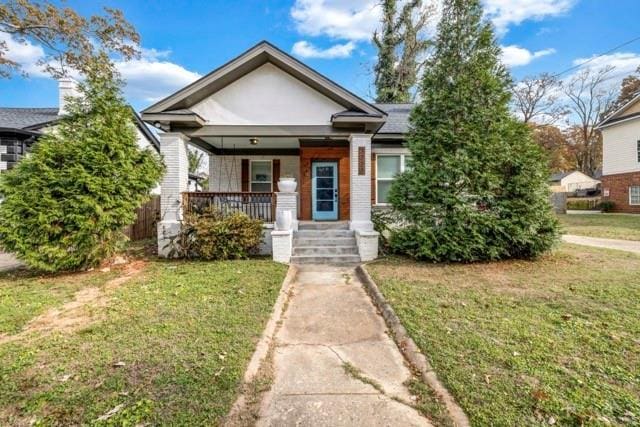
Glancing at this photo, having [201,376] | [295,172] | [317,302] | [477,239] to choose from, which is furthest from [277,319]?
[295,172]

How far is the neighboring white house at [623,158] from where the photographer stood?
20625 millimetres

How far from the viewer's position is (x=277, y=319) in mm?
4691

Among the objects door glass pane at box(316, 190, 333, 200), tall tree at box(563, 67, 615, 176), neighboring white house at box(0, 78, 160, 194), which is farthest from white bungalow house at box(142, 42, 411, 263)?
tall tree at box(563, 67, 615, 176)

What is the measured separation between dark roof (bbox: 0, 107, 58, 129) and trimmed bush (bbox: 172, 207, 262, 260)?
1116cm

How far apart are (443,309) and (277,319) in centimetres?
246

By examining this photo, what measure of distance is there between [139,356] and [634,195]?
2877 cm

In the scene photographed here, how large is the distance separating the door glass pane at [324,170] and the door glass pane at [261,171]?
Answer: 2.22 m

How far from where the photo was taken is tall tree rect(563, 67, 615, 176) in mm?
40500

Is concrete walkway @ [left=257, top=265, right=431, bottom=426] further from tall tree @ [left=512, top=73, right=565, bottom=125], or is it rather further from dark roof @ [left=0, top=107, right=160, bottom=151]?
tall tree @ [left=512, top=73, right=565, bottom=125]

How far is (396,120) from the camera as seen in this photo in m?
12.7

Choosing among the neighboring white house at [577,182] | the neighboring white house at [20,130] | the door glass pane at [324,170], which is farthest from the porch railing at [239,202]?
the neighboring white house at [577,182]

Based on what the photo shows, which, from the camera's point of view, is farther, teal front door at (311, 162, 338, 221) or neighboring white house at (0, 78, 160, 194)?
neighboring white house at (0, 78, 160, 194)

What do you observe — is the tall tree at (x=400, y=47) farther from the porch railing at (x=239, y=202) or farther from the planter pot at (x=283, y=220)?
the planter pot at (x=283, y=220)

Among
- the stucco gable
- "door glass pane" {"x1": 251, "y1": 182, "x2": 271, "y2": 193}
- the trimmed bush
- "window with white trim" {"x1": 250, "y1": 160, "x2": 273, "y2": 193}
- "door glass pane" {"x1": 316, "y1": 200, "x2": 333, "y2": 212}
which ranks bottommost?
the trimmed bush
